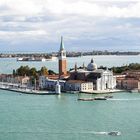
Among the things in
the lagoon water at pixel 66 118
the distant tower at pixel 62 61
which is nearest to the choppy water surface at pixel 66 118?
the lagoon water at pixel 66 118

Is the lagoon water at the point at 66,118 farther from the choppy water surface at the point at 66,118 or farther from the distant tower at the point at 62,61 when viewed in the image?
the distant tower at the point at 62,61

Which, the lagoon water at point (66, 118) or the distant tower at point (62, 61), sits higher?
the distant tower at point (62, 61)

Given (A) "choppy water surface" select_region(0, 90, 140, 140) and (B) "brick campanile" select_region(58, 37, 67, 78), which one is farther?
(B) "brick campanile" select_region(58, 37, 67, 78)

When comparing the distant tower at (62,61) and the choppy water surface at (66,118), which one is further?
the distant tower at (62,61)

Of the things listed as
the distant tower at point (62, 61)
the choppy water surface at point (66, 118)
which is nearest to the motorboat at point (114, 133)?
the choppy water surface at point (66, 118)

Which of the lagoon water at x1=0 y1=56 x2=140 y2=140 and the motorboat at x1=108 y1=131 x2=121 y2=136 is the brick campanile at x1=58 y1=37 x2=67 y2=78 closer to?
the lagoon water at x1=0 y1=56 x2=140 y2=140

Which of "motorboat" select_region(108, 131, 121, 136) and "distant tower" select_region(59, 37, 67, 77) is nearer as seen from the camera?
"motorboat" select_region(108, 131, 121, 136)

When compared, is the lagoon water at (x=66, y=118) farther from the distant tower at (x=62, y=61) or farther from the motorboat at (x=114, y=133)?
the distant tower at (x=62, y=61)

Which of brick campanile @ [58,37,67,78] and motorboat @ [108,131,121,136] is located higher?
brick campanile @ [58,37,67,78]

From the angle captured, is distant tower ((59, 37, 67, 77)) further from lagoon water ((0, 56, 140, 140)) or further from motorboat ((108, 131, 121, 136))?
motorboat ((108, 131, 121, 136))

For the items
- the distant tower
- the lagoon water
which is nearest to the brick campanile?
the distant tower
